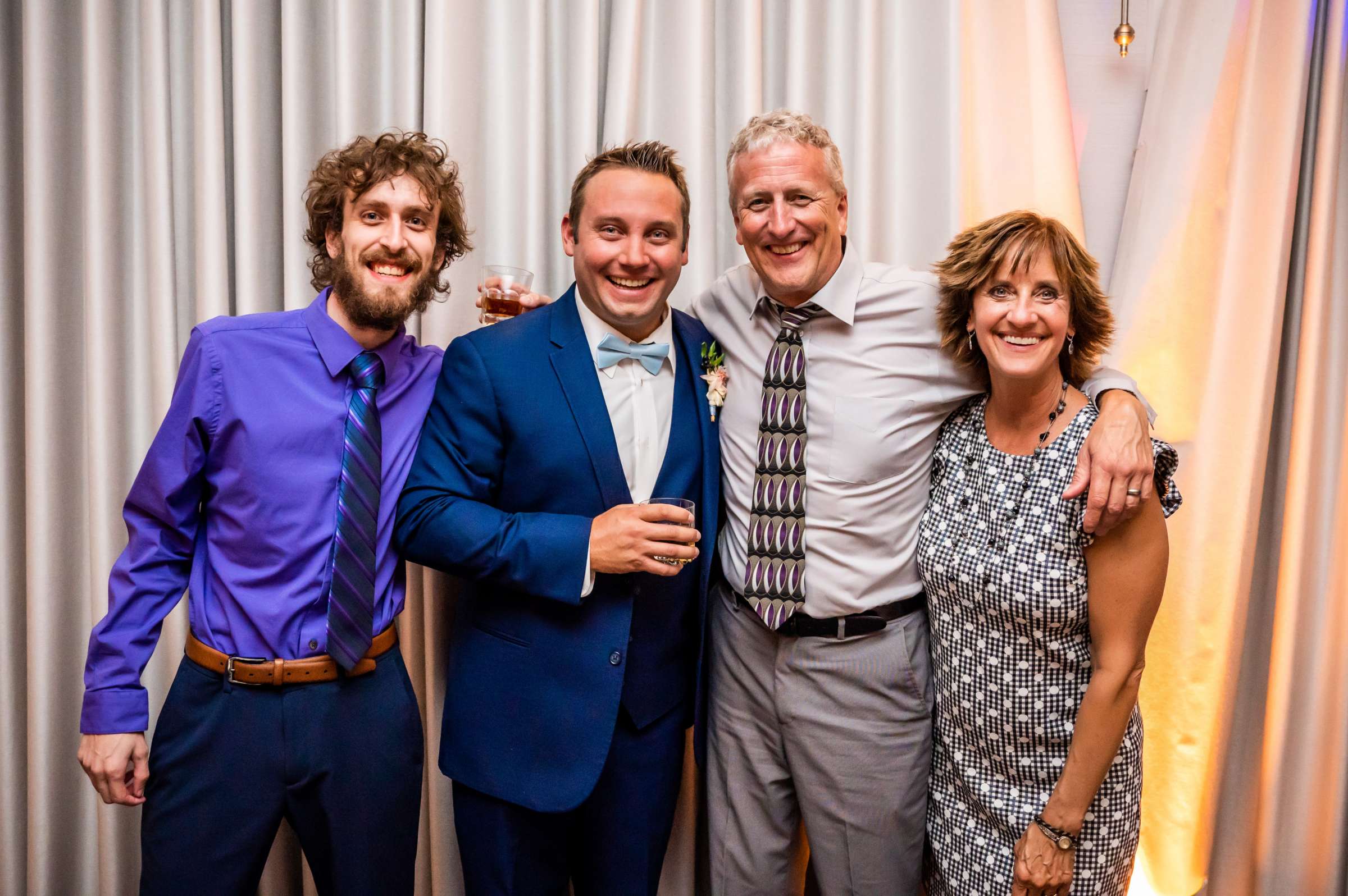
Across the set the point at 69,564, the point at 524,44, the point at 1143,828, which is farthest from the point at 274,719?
the point at 1143,828

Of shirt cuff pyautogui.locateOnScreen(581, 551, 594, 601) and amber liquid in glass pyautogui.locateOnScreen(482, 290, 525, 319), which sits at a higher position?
amber liquid in glass pyautogui.locateOnScreen(482, 290, 525, 319)

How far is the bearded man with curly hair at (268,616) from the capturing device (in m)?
1.61

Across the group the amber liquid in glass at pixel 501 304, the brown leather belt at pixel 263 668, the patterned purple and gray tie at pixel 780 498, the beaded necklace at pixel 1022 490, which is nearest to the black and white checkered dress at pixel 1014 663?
the beaded necklace at pixel 1022 490

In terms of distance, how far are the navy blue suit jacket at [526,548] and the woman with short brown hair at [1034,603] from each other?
750 mm

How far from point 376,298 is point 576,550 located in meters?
0.68

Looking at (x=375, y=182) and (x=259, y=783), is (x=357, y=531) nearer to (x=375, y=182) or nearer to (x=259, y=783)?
(x=259, y=783)

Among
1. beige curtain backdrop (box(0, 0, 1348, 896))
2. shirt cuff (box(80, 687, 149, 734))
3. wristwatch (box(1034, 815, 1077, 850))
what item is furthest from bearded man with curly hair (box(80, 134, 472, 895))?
wristwatch (box(1034, 815, 1077, 850))

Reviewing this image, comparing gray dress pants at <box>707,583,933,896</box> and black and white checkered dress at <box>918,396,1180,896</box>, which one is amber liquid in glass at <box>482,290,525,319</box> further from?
black and white checkered dress at <box>918,396,1180,896</box>

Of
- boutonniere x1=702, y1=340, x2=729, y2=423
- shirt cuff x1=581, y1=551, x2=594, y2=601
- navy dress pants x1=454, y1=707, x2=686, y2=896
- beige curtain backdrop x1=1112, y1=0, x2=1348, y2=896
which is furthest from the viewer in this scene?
beige curtain backdrop x1=1112, y1=0, x2=1348, y2=896

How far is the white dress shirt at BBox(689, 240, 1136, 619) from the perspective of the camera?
6.05 feet

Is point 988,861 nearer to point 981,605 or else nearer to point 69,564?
point 981,605

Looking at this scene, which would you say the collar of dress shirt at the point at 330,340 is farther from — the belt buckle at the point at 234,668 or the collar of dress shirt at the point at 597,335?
the belt buckle at the point at 234,668

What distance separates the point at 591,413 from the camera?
178cm

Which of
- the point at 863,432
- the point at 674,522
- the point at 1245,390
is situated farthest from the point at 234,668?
the point at 1245,390
